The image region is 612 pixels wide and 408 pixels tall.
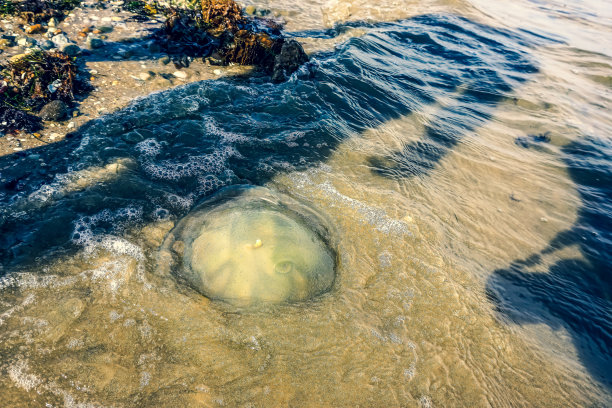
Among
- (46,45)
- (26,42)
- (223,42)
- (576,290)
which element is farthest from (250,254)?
(26,42)

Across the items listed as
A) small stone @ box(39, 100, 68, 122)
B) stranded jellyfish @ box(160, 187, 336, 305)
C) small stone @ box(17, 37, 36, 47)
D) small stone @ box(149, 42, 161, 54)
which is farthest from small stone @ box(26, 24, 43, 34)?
stranded jellyfish @ box(160, 187, 336, 305)

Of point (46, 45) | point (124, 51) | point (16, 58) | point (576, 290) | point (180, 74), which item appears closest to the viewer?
point (576, 290)

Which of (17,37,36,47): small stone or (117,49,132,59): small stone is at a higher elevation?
(117,49,132,59): small stone

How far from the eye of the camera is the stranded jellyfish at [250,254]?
3139 millimetres

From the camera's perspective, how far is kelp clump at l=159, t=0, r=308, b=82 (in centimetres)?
717

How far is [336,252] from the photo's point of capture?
3846mm

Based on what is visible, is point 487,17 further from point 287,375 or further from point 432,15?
point 287,375

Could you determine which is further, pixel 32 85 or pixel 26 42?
pixel 26 42

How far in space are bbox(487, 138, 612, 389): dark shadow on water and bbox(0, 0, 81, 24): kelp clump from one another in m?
10.2

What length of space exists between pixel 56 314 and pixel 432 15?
14.2 m

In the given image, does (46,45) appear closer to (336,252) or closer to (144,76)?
(144,76)

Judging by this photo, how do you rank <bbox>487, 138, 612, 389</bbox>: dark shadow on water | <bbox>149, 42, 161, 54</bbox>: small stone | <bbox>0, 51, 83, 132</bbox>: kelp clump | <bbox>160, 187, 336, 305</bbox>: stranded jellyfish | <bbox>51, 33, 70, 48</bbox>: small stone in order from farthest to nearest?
1. <bbox>149, 42, 161, 54</bbox>: small stone
2. <bbox>51, 33, 70, 48</bbox>: small stone
3. <bbox>0, 51, 83, 132</bbox>: kelp clump
4. <bbox>487, 138, 612, 389</bbox>: dark shadow on water
5. <bbox>160, 187, 336, 305</bbox>: stranded jellyfish

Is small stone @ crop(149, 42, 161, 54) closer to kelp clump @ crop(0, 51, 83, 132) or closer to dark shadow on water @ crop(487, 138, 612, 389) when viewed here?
kelp clump @ crop(0, 51, 83, 132)

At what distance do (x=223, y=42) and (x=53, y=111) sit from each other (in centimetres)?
404
